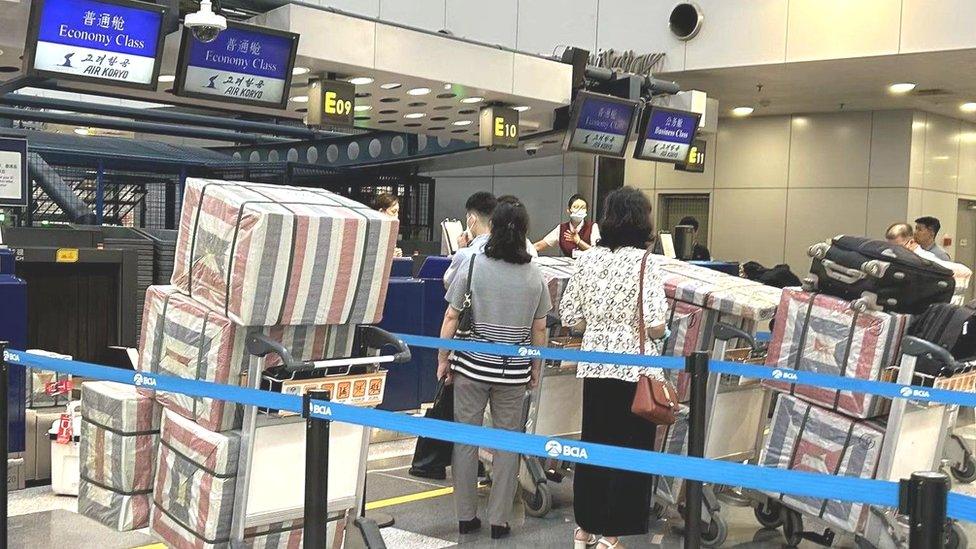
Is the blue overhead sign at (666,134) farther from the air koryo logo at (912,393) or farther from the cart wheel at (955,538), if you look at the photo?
the air koryo logo at (912,393)

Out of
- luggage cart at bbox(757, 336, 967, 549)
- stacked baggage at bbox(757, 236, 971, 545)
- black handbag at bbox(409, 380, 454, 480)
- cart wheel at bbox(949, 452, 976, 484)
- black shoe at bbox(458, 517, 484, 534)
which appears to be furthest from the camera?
cart wheel at bbox(949, 452, 976, 484)

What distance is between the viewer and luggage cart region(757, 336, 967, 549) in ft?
15.0

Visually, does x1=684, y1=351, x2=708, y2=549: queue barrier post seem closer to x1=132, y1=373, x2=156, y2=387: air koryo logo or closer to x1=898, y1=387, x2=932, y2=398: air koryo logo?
x1=898, y1=387, x2=932, y2=398: air koryo logo

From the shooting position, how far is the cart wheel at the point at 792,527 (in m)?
5.29

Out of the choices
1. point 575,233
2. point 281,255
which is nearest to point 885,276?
point 281,255

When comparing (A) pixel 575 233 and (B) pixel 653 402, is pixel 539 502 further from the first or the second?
(A) pixel 575 233

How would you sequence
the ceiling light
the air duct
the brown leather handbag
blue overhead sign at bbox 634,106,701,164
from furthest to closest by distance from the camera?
the air duct < the ceiling light < blue overhead sign at bbox 634,106,701,164 < the brown leather handbag

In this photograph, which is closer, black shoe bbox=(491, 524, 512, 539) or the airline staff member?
black shoe bbox=(491, 524, 512, 539)

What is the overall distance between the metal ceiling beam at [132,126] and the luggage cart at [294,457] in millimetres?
14839

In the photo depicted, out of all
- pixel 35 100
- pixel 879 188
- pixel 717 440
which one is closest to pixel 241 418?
pixel 717 440

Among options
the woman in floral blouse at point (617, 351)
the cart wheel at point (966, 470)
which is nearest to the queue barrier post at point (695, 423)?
the woman in floral blouse at point (617, 351)

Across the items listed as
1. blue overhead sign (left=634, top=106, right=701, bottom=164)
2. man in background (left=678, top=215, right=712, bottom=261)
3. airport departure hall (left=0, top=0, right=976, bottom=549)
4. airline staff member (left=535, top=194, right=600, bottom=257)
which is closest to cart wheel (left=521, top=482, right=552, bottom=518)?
airport departure hall (left=0, top=0, right=976, bottom=549)

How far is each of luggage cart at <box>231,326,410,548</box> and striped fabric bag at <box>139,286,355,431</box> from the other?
0.24ft

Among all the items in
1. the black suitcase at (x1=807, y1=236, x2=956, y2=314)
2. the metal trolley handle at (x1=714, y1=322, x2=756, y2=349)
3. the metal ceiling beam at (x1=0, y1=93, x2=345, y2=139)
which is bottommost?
the metal trolley handle at (x1=714, y1=322, x2=756, y2=349)
